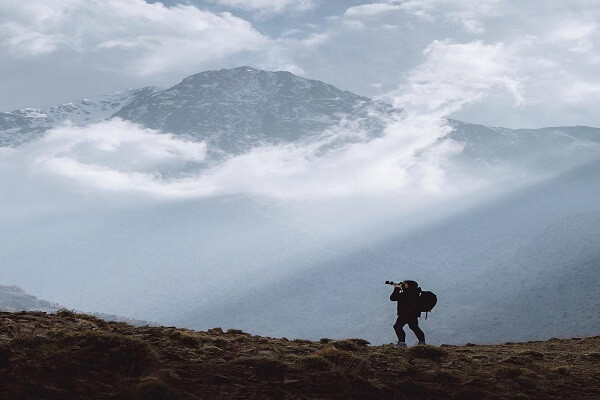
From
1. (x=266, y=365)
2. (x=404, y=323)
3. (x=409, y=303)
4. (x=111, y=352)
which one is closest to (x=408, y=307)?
(x=409, y=303)

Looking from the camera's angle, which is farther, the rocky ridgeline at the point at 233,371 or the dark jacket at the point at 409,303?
the dark jacket at the point at 409,303

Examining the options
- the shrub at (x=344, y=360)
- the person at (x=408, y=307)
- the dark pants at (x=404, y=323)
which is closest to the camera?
the shrub at (x=344, y=360)

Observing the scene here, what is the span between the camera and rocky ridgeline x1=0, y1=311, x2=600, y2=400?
11.9 m

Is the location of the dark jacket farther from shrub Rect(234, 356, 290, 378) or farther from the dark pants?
shrub Rect(234, 356, 290, 378)

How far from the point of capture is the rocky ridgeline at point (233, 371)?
1186cm

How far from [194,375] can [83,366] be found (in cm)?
243

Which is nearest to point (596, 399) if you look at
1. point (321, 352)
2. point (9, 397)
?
point (321, 352)

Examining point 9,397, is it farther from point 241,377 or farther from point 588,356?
point 588,356

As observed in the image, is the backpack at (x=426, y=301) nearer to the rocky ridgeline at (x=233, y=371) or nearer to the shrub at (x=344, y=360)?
the rocky ridgeline at (x=233, y=371)

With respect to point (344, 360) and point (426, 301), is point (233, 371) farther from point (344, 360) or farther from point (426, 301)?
point (426, 301)

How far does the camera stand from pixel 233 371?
13.8m

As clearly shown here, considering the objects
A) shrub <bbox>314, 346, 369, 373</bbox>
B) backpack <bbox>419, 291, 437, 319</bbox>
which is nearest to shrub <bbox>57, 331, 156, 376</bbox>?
shrub <bbox>314, 346, 369, 373</bbox>

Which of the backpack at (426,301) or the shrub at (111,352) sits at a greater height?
the backpack at (426,301)

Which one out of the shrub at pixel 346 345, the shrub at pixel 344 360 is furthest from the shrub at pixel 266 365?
the shrub at pixel 346 345
